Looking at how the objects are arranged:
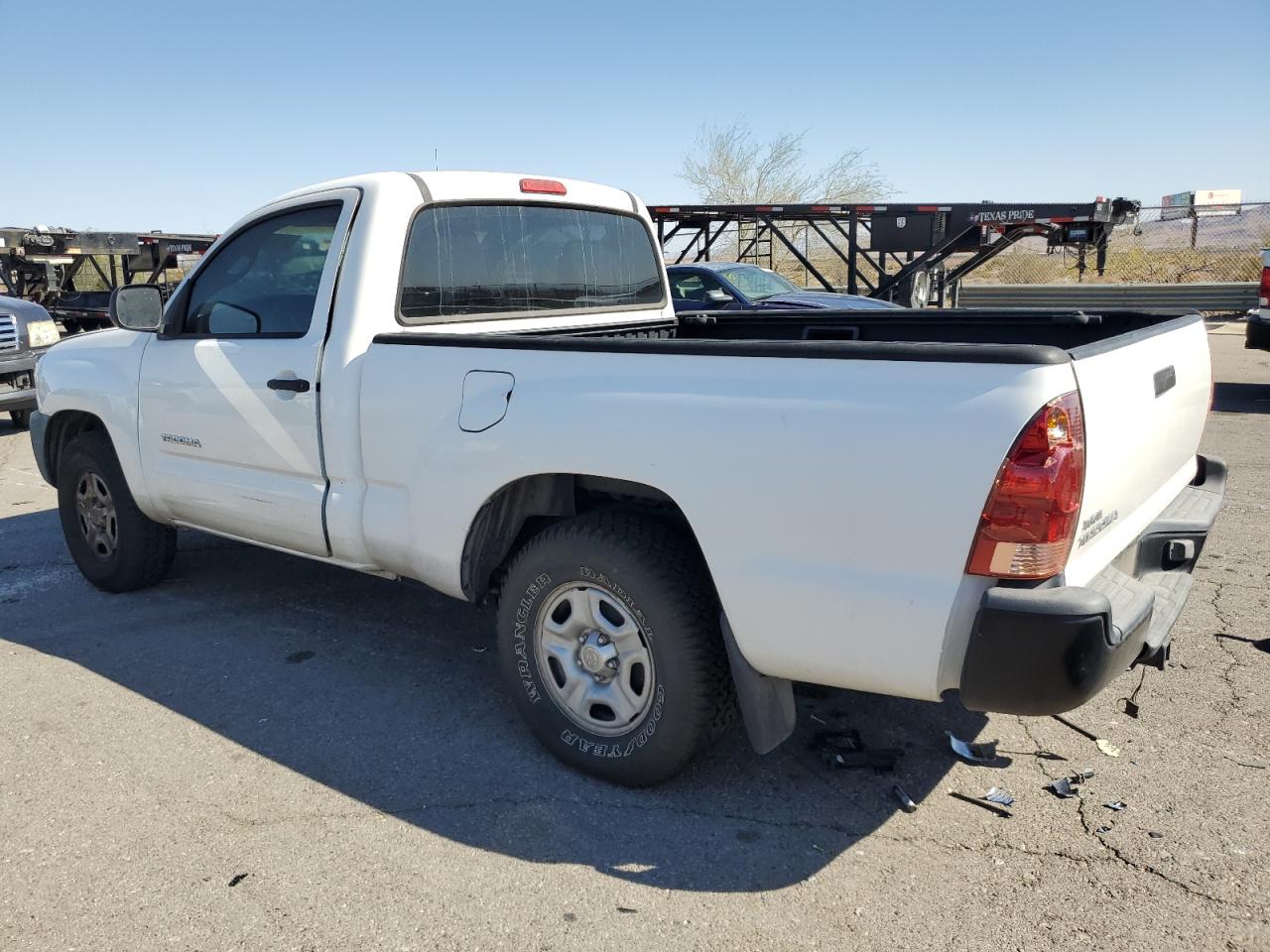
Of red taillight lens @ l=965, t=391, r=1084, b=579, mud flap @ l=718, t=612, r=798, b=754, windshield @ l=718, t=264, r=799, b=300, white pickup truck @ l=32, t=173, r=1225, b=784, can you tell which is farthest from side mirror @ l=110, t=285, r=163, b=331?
windshield @ l=718, t=264, r=799, b=300

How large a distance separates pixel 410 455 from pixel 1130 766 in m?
2.64

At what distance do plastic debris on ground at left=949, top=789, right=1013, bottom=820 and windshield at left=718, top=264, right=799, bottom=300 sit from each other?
973 cm

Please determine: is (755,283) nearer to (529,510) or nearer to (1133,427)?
(529,510)

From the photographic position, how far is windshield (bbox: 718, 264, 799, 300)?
12595 mm

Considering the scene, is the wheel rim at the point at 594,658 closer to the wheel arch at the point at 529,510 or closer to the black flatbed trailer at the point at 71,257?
the wheel arch at the point at 529,510

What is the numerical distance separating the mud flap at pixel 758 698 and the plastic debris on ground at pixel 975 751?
2.72 feet

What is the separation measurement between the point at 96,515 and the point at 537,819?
3.41m

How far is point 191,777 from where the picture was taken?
3.39 m

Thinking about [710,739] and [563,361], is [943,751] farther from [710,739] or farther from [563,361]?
[563,361]

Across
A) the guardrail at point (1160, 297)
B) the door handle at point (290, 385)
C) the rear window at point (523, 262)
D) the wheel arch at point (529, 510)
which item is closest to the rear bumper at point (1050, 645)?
the wheel arch at point (529, 510)

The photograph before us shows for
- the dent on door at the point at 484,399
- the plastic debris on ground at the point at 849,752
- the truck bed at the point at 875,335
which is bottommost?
the plastic debris on ground at the point at 849,752

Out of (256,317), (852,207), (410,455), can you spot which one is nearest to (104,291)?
(852,207)

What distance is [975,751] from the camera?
344 centimetres

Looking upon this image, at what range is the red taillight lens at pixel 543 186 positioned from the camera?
172 inches
